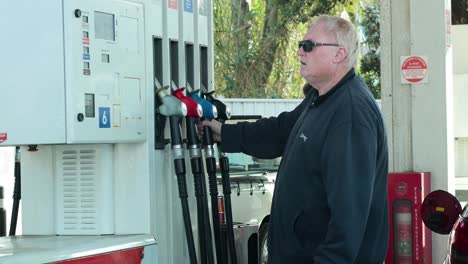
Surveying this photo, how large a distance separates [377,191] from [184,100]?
1.12 m

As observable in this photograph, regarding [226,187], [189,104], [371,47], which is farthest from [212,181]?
[371,47]

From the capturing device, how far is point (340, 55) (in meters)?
4.35

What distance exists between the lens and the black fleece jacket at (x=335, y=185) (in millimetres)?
4055

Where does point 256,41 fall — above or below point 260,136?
above

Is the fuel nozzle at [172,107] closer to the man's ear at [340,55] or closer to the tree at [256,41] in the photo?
the man's ear at [340,55]

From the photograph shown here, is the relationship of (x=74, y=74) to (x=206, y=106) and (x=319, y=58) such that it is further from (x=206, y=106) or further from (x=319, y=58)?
(x=319, y=58)

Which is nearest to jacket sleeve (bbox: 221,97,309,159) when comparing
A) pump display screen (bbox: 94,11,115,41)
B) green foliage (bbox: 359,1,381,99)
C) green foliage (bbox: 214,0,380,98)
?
pump display screen (bbox: 94,11,115,41)

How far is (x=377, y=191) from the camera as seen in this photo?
4.39 m

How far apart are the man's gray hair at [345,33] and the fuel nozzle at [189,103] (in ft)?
2.78

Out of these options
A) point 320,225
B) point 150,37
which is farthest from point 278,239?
point 150,37

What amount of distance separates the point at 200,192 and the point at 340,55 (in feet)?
3.80

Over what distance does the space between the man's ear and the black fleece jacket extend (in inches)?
3.6

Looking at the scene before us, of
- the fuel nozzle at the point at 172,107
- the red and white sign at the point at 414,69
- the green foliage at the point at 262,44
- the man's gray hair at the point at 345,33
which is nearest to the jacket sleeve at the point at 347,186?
the man's gray hair at the point at 345,33

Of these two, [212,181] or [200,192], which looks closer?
[200,192]
